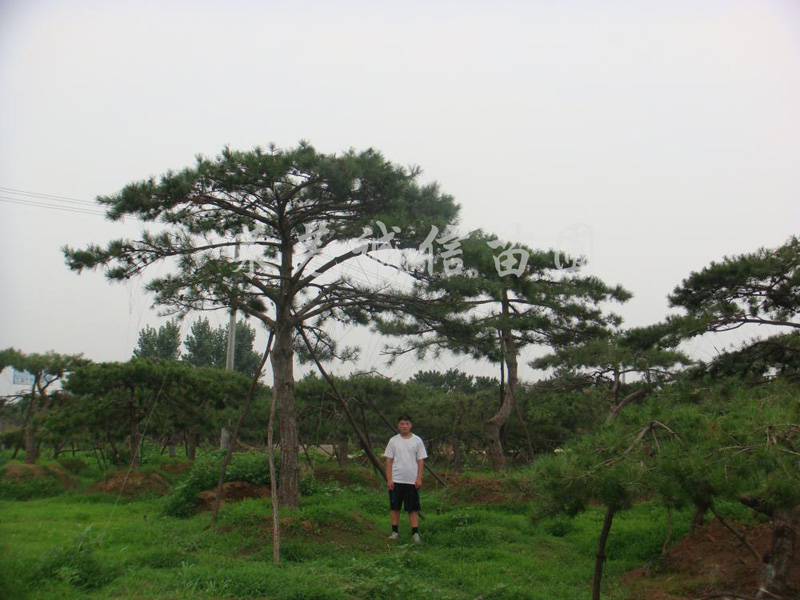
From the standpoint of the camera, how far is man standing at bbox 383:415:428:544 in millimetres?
6645

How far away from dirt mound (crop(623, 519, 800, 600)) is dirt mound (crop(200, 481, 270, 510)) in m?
4.85

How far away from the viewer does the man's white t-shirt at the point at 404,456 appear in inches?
262

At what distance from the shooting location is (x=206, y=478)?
336 inches

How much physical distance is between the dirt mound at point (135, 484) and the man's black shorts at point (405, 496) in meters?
5.03

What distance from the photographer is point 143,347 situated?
2309 centimetres

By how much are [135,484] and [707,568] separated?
8.22 m

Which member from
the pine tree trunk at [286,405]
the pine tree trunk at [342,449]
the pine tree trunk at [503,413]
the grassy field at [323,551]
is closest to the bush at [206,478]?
the grassy field at [323,551]

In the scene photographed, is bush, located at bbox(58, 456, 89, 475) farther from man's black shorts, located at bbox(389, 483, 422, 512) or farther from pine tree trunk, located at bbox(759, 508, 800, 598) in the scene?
pine tree trunk, located at bbox(759, 508, 800, 598)

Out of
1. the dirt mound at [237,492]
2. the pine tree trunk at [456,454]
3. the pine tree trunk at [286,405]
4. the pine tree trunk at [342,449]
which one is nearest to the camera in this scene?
the pine tree trunk at [286,405]

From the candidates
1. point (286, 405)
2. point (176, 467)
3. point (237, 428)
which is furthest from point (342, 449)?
point (237, 428)

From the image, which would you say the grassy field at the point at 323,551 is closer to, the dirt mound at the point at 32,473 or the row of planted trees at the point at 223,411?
the dirt mound at the point at 32,473

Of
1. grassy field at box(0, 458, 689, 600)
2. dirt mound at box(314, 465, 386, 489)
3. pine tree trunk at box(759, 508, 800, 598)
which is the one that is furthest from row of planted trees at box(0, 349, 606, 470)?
pine tree trunk at box(759, 508, 800, 598)

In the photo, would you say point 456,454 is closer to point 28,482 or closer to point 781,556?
point 28,482

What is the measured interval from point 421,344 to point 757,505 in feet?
26.1
